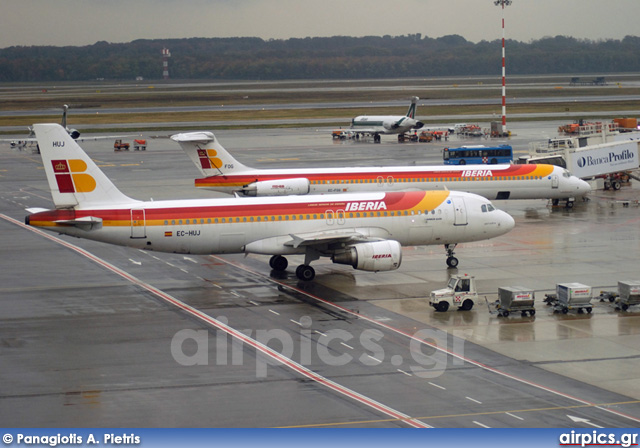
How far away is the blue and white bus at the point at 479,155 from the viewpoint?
316 ft

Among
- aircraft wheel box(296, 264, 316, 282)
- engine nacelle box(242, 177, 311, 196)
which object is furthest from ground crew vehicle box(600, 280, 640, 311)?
engine nacelle box(242, 177, 311, 196)

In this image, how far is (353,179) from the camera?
71875 millimetres

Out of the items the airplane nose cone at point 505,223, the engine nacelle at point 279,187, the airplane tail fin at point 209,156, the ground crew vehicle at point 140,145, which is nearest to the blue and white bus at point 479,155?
the engine nacelle at point 279,187

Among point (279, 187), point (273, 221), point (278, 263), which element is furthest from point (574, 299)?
point (279, 187)

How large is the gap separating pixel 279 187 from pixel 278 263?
17.4 m

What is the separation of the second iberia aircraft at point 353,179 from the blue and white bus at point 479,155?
23.4 metres

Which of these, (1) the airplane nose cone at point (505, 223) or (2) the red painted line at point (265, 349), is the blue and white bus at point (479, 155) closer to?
(1) the airplane nose cone at point (505, 223)

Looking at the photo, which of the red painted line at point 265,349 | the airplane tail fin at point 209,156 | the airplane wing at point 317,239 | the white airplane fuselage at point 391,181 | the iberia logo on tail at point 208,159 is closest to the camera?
the red painted line at point 265,349

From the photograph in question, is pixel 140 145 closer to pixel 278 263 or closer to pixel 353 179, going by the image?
pixel 353 179

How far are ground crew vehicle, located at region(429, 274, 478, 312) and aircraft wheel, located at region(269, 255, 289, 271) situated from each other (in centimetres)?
1214

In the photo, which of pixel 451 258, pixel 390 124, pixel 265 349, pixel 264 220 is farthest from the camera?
pixel 390 124

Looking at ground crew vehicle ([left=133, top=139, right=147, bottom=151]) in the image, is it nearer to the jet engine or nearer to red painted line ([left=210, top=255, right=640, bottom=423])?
the jet engine

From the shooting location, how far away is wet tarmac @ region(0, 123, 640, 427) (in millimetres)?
29750

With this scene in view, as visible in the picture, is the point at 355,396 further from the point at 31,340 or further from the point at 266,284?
the point at 266,284
